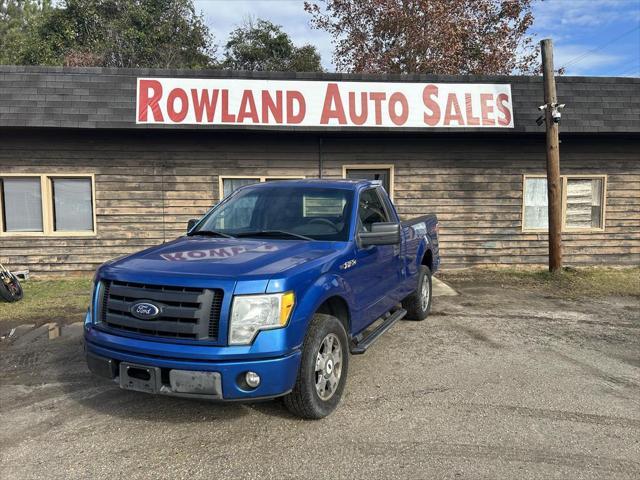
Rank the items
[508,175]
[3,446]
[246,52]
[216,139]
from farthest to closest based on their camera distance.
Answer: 1. [246,52]
2. [508,175]
3. [216,139]
4. [3,446]

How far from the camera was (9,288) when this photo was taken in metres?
7.50

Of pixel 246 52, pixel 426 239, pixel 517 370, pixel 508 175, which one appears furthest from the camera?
pixel 246 52

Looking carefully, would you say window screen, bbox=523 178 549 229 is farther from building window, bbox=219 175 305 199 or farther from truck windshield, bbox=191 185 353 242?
truck windshield, bbox=191 185 353 242

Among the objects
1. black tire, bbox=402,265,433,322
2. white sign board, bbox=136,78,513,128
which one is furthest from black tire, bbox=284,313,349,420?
white sign board, bbox=136,78,513,128

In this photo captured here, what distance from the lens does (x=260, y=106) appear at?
8.98m

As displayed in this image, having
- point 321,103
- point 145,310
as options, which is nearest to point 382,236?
point 145,310

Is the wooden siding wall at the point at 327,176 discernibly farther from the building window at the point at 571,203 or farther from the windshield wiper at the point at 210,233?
the windshield wiper at the point at 210,233

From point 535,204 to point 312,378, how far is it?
8.73m

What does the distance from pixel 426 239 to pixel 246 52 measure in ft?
79.9

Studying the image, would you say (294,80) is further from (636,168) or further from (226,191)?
(636,168)

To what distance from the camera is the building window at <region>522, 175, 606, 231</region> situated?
10508 millimetres

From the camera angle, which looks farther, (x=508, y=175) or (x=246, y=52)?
(x=246, y=52)

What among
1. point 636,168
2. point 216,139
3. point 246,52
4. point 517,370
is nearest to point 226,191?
point 216,139

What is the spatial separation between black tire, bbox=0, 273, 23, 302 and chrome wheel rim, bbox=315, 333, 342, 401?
6.11 metres
